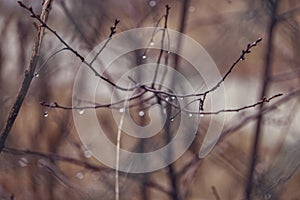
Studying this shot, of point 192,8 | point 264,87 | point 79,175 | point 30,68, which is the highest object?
point 192,8

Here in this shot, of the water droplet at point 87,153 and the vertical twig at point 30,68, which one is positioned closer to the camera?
the vertical twig at point 30,68

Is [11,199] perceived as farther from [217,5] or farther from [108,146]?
[217,5]

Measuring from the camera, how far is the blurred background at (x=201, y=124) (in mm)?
1478

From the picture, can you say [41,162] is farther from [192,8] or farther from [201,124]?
[192,8]

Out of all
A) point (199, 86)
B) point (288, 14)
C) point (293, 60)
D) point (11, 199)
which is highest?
point (288, 14)

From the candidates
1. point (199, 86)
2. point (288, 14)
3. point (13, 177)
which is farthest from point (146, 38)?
point (13, 177)

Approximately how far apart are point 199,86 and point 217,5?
25 cm

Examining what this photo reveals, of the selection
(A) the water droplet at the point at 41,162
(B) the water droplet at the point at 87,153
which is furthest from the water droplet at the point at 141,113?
(A) the water droplet at the point at 41,162

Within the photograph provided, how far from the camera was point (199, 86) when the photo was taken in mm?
1439

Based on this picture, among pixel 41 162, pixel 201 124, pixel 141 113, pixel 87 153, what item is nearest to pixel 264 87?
pixel 201 124

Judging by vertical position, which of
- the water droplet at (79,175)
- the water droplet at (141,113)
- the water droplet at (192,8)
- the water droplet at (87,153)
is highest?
the water droplet at (192,8)

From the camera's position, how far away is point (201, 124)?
148 cm

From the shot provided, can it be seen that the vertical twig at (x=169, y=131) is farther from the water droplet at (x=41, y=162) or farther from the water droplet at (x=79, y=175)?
the water droplet at (x=41, y=162)

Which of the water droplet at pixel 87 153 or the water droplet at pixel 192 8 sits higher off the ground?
the water droplet at pixel 192 8
